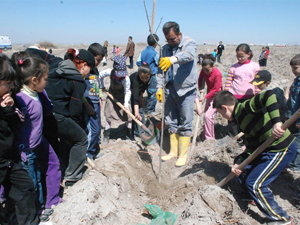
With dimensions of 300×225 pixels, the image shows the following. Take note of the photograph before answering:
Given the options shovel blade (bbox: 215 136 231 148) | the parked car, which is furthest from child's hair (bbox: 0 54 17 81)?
the parked car

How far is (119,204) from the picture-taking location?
2598 millimetres

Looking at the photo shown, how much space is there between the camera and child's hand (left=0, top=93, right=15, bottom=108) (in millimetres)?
1610

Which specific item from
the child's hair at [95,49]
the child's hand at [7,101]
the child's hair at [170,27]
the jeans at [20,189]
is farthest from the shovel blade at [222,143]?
the child's hand at [7,101]

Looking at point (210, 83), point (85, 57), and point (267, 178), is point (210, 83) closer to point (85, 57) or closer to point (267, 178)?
point (267, 178)

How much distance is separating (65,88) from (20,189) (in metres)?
1.07

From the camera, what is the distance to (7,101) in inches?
63.6

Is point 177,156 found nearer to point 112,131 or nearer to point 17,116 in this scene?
point 112,131

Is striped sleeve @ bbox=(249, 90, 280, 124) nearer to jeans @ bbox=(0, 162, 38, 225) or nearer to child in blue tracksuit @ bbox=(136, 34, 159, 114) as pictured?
jeans @ bbox=(0, 162, 38, 225)

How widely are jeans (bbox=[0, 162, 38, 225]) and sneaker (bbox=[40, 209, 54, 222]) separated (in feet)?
0.66

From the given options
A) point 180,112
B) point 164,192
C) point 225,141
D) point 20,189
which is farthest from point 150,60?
point 20,189

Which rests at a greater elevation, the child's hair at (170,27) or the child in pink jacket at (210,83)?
the child's hair at (170,27)

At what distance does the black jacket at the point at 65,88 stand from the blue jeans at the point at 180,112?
5.18 ft

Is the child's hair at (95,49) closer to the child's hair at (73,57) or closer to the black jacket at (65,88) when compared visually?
the child's hair at (73,57)

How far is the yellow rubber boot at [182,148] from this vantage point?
3664mm
